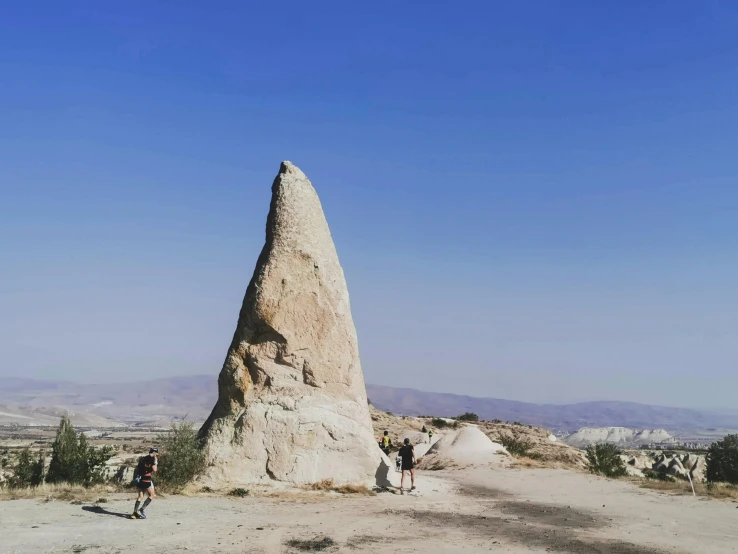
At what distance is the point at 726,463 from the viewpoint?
86.7 ft

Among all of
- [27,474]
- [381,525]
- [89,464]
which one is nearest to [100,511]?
[89,464]

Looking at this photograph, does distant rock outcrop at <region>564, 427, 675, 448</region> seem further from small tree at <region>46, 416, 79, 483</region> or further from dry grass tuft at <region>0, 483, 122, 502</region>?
dry grass tuft at <region>0, 483, 122, 502</region>

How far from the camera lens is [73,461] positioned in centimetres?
1470

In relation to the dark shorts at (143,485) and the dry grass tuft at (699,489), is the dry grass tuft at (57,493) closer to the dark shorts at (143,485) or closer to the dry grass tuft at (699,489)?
the dark shorts at (143,485)

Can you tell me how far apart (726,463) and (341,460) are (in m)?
19.4

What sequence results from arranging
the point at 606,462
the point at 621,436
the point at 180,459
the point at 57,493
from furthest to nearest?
1. the point at 621,436
2. the point at 606,462
3. the point at 180,459
4. the point at 57,493

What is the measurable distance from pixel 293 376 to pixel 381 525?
17.9ft

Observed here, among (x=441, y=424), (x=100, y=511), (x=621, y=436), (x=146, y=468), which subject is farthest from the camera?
(x=621, y=436)

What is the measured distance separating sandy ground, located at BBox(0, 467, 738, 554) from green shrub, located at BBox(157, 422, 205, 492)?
97 centimetres

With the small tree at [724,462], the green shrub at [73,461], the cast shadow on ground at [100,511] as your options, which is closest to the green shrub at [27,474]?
the green shrub at [73,461]

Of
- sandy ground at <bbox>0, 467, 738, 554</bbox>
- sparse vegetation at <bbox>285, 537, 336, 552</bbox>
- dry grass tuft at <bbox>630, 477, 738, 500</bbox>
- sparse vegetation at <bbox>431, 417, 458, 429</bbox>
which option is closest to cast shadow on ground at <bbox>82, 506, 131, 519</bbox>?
sandy ground at <bbox>0, 467, 738, 554</bbox>

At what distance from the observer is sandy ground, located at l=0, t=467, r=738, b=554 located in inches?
374

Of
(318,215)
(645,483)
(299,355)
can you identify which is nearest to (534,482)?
(645,483)

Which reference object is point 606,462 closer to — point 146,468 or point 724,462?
point 724,462
